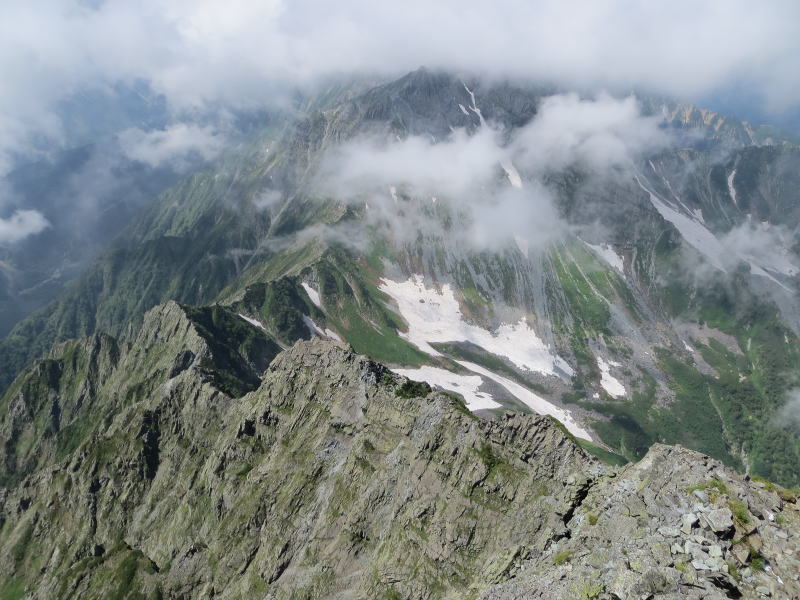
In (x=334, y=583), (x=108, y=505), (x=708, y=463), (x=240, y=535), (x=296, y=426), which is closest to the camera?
(x=708, y=463)

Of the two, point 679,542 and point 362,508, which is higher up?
point 679,542

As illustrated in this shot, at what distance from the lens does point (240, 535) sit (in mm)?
99125

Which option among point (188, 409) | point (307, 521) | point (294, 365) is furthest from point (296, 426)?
point (188, 409)

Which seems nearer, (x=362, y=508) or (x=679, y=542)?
(x=679, y=542)

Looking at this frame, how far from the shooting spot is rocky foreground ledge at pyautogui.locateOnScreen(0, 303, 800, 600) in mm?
34062

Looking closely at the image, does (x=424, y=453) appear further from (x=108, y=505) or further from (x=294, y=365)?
(x=108, y=505)

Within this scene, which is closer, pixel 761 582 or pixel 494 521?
pixel 761 582

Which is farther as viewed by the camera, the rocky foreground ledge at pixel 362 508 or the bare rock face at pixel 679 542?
the rocky foreground ledge at pixel 362 508

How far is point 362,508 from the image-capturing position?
77375mm

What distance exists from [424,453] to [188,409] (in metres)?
89.0

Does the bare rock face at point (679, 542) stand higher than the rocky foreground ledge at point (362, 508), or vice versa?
the bare rock face at point (679, 542)

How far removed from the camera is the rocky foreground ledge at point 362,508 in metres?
34.1

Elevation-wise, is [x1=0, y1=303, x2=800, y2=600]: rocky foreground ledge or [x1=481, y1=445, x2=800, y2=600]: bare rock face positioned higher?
[x1=481, y1=445, x2=800, y2=600]: bare rock face

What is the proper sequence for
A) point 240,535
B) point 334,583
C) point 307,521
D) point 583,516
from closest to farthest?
point 583,516 < point 334,583 < point 307,521 < point 240,535
